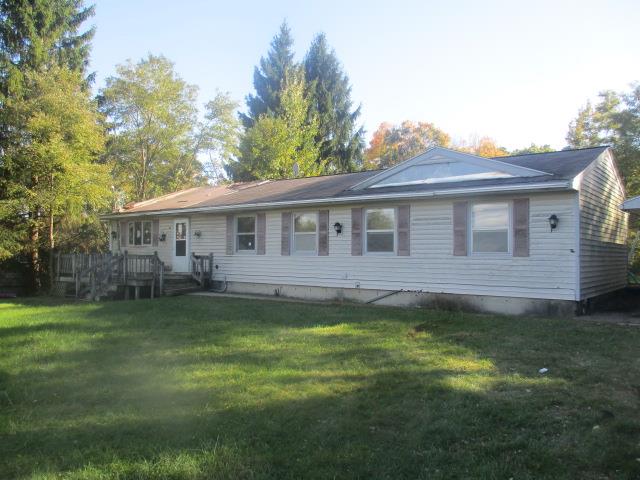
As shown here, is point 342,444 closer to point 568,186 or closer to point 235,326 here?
point 235,326

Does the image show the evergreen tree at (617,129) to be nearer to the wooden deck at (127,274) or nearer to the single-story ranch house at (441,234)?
the single-story ranch house at (441,234)

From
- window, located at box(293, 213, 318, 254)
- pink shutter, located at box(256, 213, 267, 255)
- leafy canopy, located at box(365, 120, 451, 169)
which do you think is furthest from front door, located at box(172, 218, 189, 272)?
leafy canopy, located at box(365, 120, 451, 169)

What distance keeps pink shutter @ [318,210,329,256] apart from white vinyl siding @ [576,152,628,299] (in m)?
6.22

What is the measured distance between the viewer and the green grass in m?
3.70

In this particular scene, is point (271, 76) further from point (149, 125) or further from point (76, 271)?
point (76, 271)

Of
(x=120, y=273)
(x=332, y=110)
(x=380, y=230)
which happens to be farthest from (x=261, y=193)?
(x=332, y=110)

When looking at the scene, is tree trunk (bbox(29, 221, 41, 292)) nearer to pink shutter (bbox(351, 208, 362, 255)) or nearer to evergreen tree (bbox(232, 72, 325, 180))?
pink shutter (bbox(351, 208, 362, 255))

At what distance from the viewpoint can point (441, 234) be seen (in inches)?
461

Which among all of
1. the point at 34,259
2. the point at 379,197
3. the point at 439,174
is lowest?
the point at 34,259

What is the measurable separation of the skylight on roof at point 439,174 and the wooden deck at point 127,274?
273 inches

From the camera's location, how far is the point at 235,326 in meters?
9.23

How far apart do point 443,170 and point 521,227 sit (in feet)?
7.54

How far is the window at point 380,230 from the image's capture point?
12.6 metres

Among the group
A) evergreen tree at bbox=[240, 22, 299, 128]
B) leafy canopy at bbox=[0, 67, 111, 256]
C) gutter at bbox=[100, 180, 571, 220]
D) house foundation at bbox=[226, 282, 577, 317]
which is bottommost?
house foundation at bbox=[226, 282, 577, 317]
